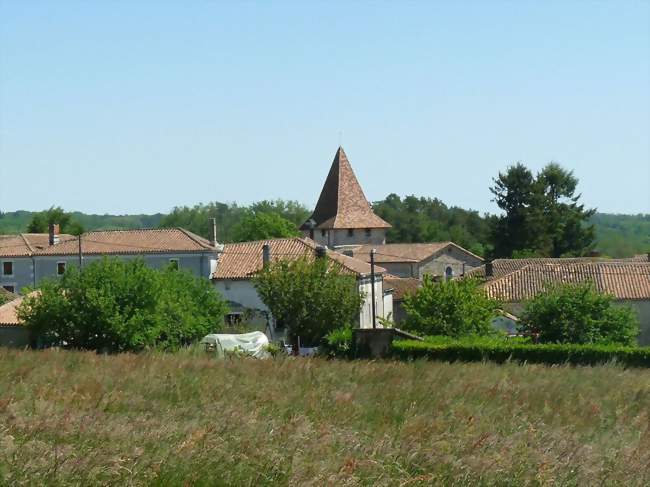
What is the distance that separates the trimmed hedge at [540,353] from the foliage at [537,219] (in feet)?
201

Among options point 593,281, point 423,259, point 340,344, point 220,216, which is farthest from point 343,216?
point 220,216

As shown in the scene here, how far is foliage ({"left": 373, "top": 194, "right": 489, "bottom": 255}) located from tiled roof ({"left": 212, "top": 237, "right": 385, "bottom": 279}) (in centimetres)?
7713

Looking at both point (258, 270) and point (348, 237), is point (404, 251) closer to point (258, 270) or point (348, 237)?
point (348, 237)

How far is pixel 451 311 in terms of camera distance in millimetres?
43250

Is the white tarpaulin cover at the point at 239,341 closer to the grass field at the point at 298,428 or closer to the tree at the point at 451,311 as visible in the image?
the tree at the point at 451,311

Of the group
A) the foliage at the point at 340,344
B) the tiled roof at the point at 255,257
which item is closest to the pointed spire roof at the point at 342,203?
the tiled roof at the point at 255,257

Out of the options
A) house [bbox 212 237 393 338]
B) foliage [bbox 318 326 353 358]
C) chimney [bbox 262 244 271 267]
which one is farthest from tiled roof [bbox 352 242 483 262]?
foliage [bbox 318 326 353 358]

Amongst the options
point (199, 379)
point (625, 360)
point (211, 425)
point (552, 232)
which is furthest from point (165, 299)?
point (552, 232)

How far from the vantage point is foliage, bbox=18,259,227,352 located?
123ft

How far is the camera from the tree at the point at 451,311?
141ft

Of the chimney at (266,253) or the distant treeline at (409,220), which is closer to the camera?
the chimney at (266,253)

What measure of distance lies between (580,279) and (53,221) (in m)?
78.5

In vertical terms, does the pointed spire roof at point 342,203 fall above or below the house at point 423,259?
above

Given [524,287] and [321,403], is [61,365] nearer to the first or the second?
[321,403]
